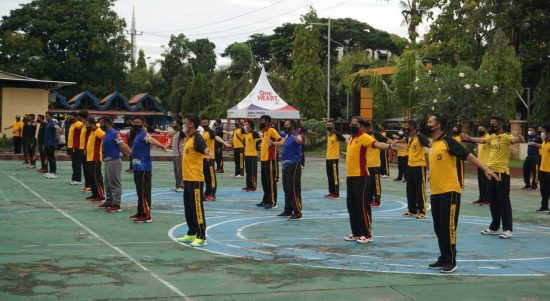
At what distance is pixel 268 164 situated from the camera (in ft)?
53.2

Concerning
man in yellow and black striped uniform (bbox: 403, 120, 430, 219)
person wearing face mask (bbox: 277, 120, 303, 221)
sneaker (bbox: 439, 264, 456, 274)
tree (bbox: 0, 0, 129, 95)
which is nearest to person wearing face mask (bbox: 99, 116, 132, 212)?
person wearing face mask (bbox: 277, 120, 303, 221)

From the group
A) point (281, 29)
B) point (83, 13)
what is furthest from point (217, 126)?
point (281, 29)

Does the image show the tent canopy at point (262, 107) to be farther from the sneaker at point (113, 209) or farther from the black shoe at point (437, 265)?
the black shoe at point (437, 265)

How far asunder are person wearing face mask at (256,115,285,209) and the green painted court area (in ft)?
1.53

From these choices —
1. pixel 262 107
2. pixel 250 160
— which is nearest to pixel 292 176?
pixel 250 160

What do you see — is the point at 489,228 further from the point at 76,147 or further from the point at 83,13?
the point at 83,13

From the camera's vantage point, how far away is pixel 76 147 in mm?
19828

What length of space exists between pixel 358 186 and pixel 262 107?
24195 mm

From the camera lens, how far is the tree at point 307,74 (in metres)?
50.4

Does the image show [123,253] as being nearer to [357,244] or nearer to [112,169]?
[357,244]

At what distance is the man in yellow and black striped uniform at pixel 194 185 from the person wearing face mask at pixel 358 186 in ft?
7.71

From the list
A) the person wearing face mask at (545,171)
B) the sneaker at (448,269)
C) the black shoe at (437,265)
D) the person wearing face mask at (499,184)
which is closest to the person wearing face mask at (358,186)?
the person wearing face mask at (499,184)

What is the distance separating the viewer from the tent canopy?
3509 centimetres

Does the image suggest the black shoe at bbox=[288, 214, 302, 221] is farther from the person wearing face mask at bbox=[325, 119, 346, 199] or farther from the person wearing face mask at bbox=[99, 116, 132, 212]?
the person wearing face mask at bbox=[325, 119, 346, 199]
